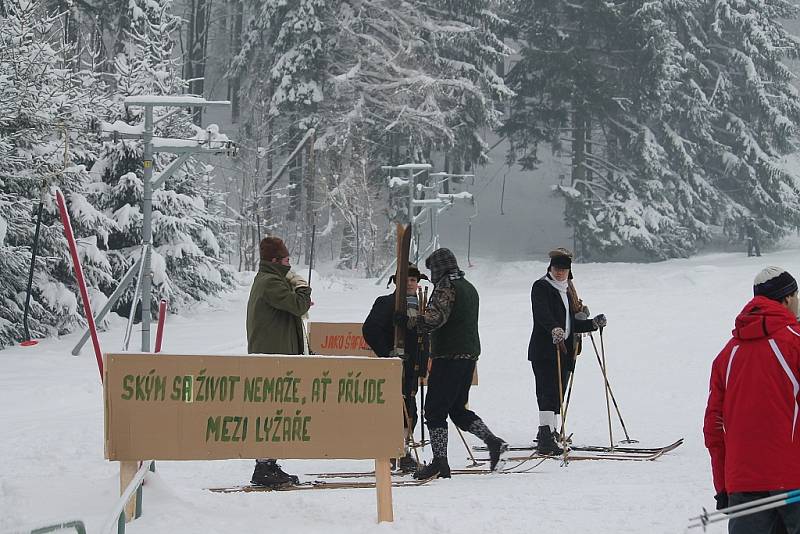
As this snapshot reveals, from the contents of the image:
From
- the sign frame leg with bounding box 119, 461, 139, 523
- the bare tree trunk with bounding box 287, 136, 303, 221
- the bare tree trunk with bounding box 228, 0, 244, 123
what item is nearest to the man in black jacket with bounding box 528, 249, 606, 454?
the sign frame leg with bounding box 119, 461, 139, 523

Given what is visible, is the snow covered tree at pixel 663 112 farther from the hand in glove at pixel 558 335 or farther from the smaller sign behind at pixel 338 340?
the hand in glove at pixel 558 335

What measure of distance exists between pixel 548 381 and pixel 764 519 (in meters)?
5.38

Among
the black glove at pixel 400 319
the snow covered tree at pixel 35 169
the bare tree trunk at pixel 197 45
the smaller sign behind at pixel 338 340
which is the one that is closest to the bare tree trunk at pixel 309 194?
the bare tree trunk at pixel 197 45

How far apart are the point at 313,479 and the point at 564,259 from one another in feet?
9.53

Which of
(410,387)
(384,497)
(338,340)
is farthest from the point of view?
(338,340)

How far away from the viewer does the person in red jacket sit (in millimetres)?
4223

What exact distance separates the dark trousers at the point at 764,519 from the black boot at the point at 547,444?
5.04m

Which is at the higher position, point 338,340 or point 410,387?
point 410,387

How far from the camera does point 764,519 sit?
14.0 feet

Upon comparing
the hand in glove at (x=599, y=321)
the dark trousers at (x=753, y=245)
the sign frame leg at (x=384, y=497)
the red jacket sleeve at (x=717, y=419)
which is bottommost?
the dark trousers at (x=753, y=245)

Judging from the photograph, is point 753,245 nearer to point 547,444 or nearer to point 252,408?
point 547,444

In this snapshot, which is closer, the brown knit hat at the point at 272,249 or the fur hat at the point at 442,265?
the brown knit hat at the point at 272,249

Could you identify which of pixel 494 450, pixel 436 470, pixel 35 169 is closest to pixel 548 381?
pixel 494 450

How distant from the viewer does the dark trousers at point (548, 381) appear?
9.59 metres
